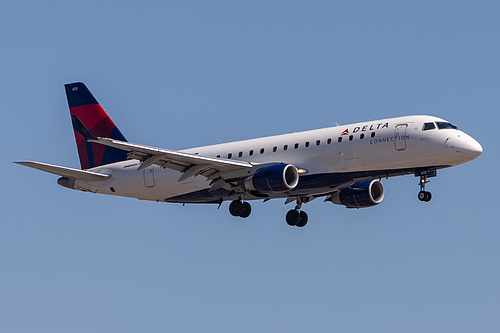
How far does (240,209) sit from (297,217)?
4.32 m

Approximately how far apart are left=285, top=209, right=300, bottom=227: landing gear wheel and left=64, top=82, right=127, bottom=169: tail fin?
394 inches

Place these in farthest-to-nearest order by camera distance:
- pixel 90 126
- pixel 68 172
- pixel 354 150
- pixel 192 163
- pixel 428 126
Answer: pixel 90 126
pixel 68 172
pixel 192 163
pixel 354 150
pixel 428 126

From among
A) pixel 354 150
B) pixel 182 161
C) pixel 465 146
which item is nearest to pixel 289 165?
pixel 354 150

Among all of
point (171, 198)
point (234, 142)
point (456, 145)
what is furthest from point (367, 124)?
point (171, 198)

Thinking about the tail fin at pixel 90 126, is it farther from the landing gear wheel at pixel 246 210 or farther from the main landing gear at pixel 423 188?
A: the main landing gear at pixel 423 188

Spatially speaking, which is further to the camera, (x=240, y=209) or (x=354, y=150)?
(x=240, y=209)

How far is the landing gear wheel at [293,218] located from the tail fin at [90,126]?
10.0 metres

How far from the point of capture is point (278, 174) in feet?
156

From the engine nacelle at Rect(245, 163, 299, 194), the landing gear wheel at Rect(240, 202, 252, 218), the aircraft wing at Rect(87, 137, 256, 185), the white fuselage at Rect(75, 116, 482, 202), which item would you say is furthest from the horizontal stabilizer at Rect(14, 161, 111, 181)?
the engine nacelle at Rect(245, 163, 299, 194)

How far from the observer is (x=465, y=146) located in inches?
1809

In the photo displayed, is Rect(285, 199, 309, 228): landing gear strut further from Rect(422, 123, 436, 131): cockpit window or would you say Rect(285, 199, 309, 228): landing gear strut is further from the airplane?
Rect(422, 123, 436, 131): cockpit window

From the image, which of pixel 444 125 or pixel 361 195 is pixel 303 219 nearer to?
pixel 361 195

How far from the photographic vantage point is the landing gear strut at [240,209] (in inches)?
2035

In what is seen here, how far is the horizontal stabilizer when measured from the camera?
4938 centimetres
